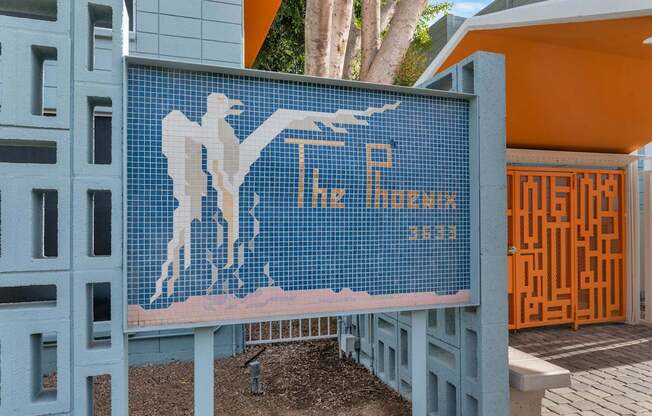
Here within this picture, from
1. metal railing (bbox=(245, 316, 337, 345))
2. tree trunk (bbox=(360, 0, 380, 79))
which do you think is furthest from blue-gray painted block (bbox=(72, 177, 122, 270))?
tree trunk (bbox=(360, 0, 380, 79))

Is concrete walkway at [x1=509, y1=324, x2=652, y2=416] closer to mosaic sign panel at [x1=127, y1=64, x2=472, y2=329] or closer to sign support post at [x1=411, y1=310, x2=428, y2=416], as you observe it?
sign support post at [x1=411, y1=310, x2=428, y2=416]

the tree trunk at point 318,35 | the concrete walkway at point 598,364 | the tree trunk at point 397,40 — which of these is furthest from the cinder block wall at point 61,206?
the tree trunk at point 397,40

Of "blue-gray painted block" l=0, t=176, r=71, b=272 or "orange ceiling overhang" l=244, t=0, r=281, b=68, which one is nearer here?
"blue-gray painted block" l=0, t=176, r=71, b=272

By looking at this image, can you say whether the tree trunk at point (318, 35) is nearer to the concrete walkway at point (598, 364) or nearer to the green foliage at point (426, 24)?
the concrete walkway at point (598, 364)

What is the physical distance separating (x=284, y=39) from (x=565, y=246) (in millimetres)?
8166

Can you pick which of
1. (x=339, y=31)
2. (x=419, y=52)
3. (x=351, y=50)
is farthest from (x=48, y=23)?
(x=419, y=52)

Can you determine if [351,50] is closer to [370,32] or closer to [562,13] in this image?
[370,32]

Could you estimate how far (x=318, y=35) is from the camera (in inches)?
240

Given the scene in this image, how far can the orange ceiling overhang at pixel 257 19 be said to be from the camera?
629cm

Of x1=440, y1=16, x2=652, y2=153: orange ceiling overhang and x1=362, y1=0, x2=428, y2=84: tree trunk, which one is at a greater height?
x1=362, y1=0, x2=428, y2=84: tree trunk

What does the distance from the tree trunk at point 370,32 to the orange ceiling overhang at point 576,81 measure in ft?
7.26

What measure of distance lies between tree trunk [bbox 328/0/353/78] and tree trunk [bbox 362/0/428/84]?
611 mm

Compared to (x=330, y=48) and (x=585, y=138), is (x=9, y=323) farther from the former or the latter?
(x=585, y=138)

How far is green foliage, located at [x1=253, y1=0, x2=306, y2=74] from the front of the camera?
10664 millimetres
